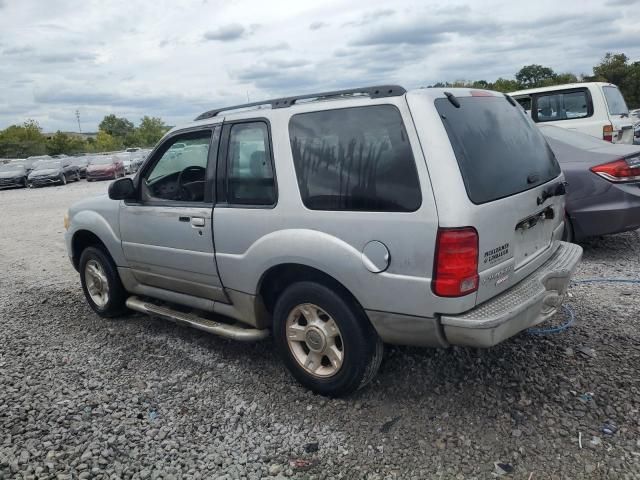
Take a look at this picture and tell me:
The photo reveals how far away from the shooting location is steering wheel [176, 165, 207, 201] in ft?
13.0

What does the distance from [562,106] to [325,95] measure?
8014 mm

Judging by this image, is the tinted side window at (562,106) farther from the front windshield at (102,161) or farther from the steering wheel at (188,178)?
the front windshield at (102,161)

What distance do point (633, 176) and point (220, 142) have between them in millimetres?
4270

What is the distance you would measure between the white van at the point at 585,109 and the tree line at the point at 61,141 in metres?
28.4

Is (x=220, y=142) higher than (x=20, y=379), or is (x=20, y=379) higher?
(x=220, y=142)

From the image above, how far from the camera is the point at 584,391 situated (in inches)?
128

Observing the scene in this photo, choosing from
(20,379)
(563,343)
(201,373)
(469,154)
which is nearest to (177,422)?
(201,373)

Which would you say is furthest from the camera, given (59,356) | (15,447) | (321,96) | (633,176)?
(633,176)

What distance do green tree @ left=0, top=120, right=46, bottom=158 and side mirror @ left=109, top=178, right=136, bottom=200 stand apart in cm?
6061

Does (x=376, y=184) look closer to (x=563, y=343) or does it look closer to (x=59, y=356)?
(x=563, y=343)

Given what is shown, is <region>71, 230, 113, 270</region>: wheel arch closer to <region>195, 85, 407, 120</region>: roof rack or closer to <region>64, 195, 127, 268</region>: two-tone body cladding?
<region>64, 195, 127, 268</region>: two-tone body cladding

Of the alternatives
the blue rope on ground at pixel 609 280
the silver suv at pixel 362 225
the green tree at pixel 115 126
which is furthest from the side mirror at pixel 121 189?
the green tree at pixel 115 126

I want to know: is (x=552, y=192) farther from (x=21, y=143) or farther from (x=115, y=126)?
(x=115, y=126)

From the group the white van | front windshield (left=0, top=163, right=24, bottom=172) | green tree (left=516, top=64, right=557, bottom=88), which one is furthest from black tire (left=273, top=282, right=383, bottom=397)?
green tree (left=516, top=64, right=557, bottom=88)
